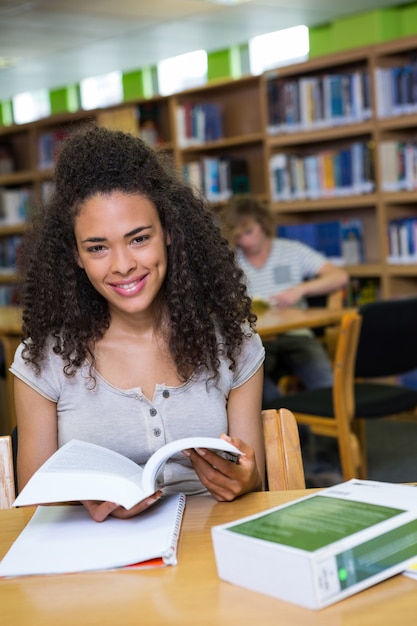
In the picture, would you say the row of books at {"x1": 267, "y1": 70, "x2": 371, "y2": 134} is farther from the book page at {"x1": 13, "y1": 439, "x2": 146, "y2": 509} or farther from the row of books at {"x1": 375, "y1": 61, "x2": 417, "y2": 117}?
the book page at {"x1": 13, "y1": 439, "x2": 146, "y2": 509}

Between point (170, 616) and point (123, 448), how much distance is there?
2.18 feet

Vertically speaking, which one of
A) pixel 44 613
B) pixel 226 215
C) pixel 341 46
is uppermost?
Result: pixel 341 46

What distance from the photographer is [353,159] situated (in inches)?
212

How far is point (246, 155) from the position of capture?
6.26m

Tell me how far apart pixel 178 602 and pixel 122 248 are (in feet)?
2.31

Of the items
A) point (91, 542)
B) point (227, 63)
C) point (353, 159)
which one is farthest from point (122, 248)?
point (227, 63)

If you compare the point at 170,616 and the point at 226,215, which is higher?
the point at 226,215

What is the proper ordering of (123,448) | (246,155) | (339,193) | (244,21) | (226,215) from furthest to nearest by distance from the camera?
1. (244,21)
2. (246,155)
3. (339,193)
4. (226,215)
5. (123,448)

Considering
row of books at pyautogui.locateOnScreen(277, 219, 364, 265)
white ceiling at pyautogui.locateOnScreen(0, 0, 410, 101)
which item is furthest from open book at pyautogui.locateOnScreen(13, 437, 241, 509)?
white ceiling at pyautogui.locateOnScreen(0, 0, 410, 101)

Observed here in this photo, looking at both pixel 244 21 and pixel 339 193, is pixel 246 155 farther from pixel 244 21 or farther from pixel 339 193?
pixel 244 21

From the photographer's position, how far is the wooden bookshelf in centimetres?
518

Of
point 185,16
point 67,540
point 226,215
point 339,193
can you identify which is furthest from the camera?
point 185,16

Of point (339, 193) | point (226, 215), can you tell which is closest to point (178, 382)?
point (226, 215)

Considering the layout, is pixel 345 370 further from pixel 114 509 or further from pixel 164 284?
pixel 114 509
